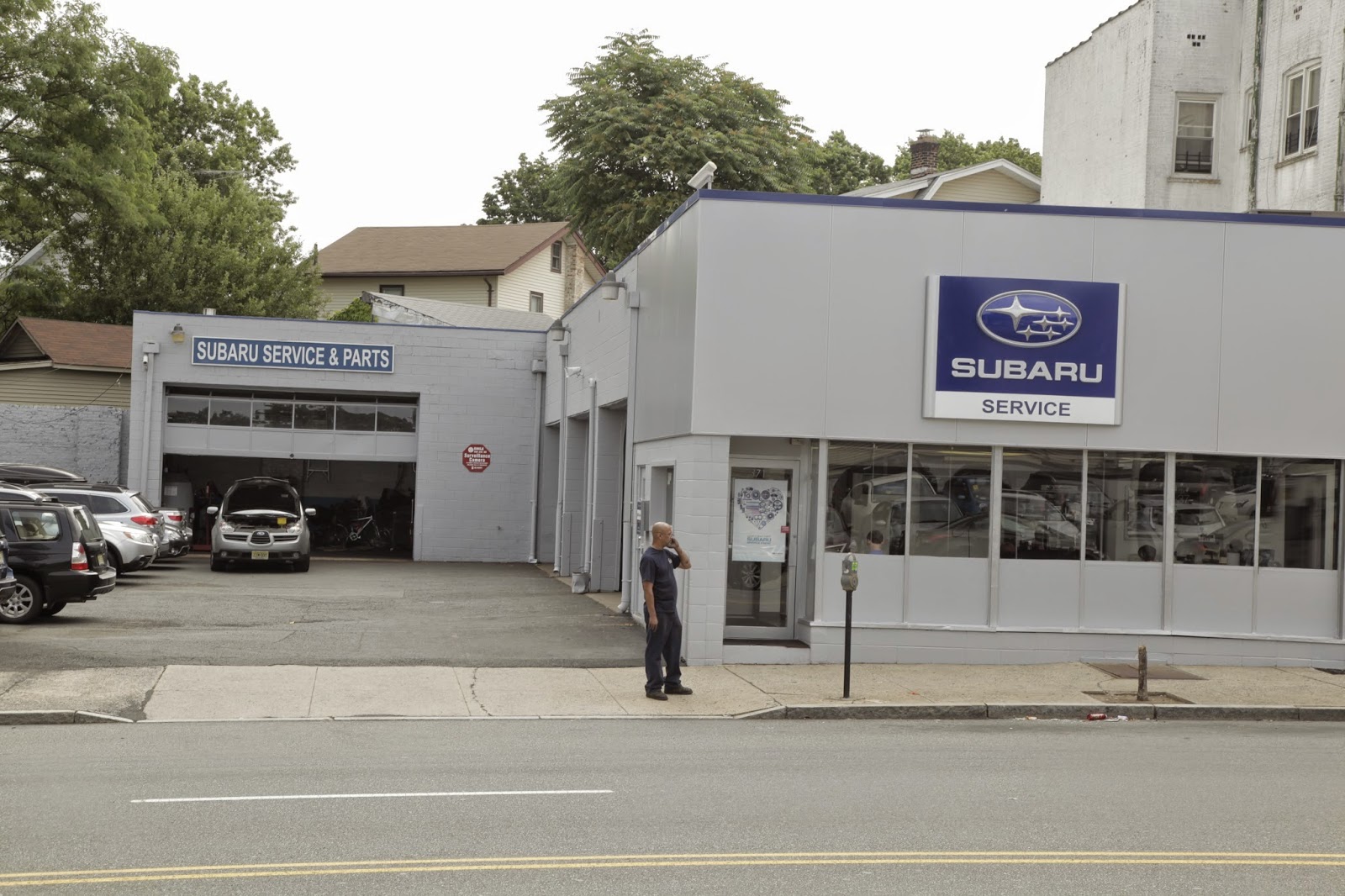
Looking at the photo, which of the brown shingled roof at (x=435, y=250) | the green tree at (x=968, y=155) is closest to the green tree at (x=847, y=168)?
the green tree at (x=968, y=155)

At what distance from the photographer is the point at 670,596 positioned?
559 inches

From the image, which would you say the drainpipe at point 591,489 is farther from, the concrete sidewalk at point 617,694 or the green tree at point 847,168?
the green tree at point 847,168

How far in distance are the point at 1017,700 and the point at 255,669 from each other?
8080 millimetres

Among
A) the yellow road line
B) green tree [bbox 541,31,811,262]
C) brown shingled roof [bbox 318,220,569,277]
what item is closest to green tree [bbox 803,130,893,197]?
brown shingled roof [bbox 318,220,569,277]

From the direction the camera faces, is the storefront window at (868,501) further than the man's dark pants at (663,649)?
Yes

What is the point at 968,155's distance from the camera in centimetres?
6312

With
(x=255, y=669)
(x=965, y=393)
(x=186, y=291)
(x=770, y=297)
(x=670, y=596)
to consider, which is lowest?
(x=255, y=669)

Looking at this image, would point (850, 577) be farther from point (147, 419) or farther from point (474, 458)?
point (147, 419)

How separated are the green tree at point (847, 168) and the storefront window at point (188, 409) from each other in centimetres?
3682

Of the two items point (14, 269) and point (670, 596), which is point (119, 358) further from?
point (670, 596)

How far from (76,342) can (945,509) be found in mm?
28850

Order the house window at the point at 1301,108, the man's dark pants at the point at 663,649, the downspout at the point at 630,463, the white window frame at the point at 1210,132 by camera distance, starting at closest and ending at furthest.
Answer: the man's dark pants at the point at 663,649
the downspout at the point at 630,463
the house window at the point at 1301,108
the white window frame at the point at 1210,132

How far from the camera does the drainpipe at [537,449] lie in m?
31.3

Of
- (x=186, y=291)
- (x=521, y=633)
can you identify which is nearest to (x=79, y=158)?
(x=186, y=291)
